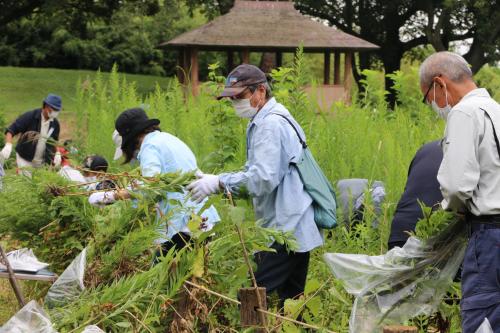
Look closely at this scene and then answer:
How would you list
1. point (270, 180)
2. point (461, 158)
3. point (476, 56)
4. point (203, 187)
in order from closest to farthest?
point (461, 158)
point (270, 180)
point (203, 187)
point (476, 56)

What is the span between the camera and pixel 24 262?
201 inches

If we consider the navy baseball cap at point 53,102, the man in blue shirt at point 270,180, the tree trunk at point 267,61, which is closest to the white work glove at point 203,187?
the man in blue shirt at point 270,180

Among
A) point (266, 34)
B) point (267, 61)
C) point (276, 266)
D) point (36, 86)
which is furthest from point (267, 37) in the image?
point (276, 266)

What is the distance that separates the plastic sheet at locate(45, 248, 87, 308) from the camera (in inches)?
189

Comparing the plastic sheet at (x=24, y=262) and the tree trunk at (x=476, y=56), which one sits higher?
the plastic sheet at (x=24, y=262)

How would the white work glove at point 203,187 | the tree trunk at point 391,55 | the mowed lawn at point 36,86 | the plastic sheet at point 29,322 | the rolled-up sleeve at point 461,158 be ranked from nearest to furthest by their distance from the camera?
1. the rolled-up sleeve at point 461,158
2. the plastic sheet at point 29,322
3. the white work glove at point 203,187
4. the mowed lawn at point 36,86
5. the tree trunk at point 391,55

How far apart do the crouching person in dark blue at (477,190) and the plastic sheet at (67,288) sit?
1.97m

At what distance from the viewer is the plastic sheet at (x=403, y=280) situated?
4332mm

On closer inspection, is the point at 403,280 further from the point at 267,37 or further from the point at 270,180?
the point at 267,37

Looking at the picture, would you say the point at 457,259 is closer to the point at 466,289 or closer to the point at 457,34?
the point at 466,289

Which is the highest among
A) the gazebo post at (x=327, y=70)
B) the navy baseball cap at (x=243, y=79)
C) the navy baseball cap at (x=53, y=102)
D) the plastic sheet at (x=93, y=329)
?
the navy baseball cap at (x=243, y=79)

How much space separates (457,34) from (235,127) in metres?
30.6

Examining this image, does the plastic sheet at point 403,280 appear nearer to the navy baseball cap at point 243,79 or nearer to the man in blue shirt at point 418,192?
the man in blue shirt at point 418,192

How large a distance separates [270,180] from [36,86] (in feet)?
85.9
